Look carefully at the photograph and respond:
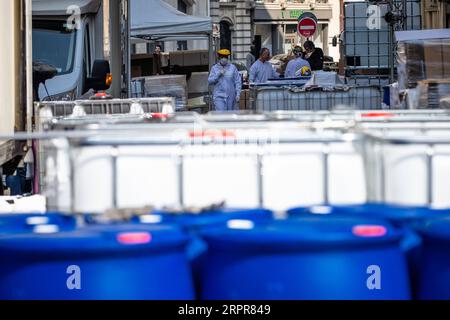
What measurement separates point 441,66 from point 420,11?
13.4 m

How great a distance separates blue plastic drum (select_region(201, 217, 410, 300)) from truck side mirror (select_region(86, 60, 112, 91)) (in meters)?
10.8

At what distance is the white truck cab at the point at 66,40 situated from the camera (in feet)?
48.7

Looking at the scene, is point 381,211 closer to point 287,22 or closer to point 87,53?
point 87,53

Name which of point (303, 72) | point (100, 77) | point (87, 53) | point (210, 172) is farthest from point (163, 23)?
point (210, 172)

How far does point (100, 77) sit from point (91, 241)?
11133 mm

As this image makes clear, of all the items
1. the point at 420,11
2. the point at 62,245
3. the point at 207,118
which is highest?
the point at 420,11

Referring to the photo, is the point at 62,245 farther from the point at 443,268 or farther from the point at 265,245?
the point at 443,268

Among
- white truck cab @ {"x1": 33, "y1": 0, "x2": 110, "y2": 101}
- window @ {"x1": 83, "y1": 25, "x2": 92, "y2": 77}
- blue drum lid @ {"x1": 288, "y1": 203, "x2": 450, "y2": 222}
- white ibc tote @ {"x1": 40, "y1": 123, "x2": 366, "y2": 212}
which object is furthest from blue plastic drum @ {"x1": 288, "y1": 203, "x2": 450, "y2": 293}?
window @ {"x1": 83, "y1": 25, "x2": 92, "y2": 77}

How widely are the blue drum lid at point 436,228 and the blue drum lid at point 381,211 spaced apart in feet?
0.28

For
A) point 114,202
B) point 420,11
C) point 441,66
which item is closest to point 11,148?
point 114,202

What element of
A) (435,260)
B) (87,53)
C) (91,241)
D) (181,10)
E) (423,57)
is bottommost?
(435,260)

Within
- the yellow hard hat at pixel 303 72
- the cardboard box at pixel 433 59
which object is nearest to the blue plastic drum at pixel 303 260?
the cardboard box at pixel 433 59

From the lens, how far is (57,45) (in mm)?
15242

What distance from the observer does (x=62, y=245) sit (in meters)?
3.77
